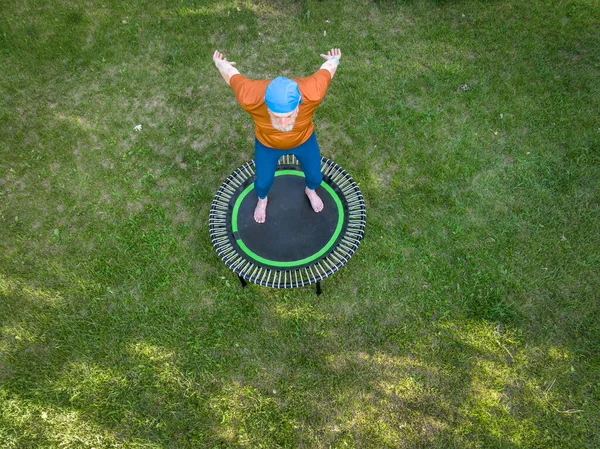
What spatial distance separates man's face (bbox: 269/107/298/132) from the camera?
283 centimetres

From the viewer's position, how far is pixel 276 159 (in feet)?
11.4

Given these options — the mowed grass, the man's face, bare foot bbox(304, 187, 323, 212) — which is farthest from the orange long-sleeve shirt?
the mowed grass

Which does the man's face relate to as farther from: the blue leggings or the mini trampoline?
the mini trampoline

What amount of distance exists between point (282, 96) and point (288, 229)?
1518 mm

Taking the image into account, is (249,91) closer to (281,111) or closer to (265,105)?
(265,105)

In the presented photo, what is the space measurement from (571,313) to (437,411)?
1.54m

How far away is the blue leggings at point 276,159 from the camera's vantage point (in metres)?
3.39

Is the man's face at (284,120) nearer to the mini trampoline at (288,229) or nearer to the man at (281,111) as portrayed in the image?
the man at (281,111)

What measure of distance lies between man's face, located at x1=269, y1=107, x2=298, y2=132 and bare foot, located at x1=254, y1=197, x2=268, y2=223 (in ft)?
3.55

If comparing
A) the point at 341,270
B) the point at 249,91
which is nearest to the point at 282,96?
the point at 249,91

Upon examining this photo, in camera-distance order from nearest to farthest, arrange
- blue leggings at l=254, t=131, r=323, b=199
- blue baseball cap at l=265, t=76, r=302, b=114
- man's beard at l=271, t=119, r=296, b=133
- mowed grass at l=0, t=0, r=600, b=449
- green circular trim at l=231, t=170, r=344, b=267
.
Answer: blue baseball cap at l=265, t=76, r=302, b=114 < man's beard at l=271, t=119, r=296, b=133 < blue leggings at l=254, t=131, r=323, b=199 < mowed grass at l=0, t=0, r=600, b=449 < green circular trim at l=231, t=170, r=344, b=267

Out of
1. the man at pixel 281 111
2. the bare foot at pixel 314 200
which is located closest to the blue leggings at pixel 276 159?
the man at pixel 281 111

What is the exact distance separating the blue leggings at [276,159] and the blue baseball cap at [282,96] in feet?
1.92

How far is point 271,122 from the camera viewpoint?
3.04 meters
